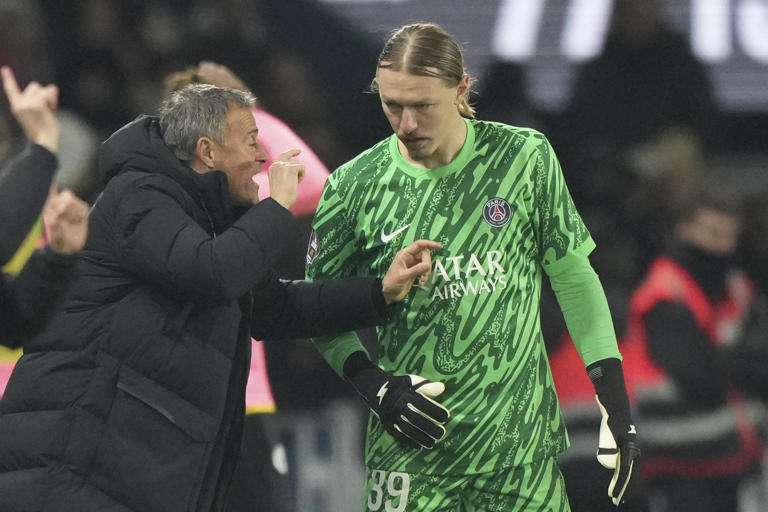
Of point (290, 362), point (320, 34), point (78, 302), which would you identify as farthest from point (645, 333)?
point (78, 302)

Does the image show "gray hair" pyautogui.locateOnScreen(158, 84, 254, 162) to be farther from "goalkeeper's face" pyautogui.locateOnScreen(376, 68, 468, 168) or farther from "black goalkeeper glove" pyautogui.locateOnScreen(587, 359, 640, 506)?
"black goalkeeper glove" pyautogui.locateOnScreen(587, 359, 640, 506)

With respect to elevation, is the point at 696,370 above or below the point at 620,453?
below

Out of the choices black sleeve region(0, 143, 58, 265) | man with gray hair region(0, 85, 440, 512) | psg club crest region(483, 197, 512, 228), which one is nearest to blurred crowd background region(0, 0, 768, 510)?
psg club crest region(483, 197, 512, 228)

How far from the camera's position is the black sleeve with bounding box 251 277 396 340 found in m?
2.91

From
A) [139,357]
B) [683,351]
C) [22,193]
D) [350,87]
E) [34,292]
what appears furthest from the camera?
[350,87]

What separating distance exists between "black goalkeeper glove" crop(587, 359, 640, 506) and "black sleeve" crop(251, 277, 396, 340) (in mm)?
492

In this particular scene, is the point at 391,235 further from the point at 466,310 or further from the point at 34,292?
the point at 34,292

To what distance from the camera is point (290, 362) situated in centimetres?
501

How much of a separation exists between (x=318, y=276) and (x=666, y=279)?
2217 mm

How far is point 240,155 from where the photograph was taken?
2793 mm

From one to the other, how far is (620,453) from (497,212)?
1.90 ft

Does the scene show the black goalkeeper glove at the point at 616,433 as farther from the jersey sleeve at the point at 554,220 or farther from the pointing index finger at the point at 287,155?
the pointing index finger at the point at 287,155

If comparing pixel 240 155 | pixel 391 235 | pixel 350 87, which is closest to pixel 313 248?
pixel 391 235

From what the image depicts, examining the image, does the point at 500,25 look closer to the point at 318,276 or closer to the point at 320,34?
the point at 320,34
